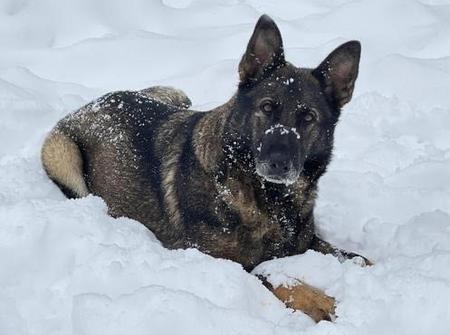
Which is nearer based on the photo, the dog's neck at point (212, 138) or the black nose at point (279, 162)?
the black nose at point (279, 162)

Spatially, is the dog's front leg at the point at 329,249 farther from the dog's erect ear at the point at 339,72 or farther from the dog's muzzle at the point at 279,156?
the dog's erect ear at the point at 339,72

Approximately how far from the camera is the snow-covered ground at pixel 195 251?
10.7 ft

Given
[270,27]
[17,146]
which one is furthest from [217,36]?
[270,27]

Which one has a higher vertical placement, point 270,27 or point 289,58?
point 270,27

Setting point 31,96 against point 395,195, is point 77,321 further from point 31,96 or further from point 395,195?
point 31,96

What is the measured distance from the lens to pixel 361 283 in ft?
11.5

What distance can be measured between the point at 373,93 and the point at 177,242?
115 inches

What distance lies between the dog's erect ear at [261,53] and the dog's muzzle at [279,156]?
1.48 ft

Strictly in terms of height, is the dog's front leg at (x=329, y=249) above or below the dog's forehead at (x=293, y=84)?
below

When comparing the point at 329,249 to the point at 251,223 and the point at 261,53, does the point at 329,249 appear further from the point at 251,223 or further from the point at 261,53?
the point at 261,53

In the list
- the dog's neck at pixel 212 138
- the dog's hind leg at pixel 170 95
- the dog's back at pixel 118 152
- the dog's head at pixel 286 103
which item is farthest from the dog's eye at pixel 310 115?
the dog's hind leg at pixel 170 95

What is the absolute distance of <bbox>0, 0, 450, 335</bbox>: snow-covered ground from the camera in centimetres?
326

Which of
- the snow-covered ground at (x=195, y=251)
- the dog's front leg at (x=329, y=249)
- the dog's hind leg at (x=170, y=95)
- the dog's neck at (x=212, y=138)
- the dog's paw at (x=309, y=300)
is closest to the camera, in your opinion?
the snow-covered ground at (x=195, y=251)

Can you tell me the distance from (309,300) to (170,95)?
312 centimetres
